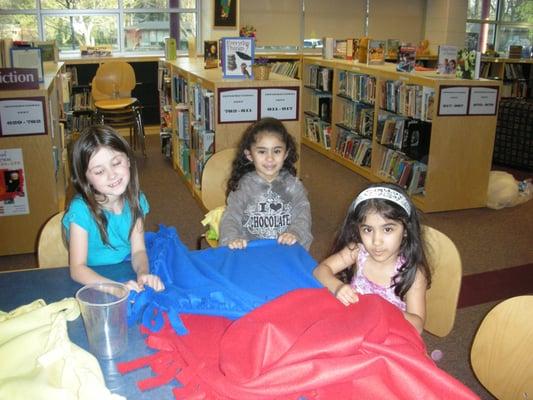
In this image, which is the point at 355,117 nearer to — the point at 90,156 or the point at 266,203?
the point at 266,203

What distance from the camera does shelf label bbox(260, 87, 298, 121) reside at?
403 cm

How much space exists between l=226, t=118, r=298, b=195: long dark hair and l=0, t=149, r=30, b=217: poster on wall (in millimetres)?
1874

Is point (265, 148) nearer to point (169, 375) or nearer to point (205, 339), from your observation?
point (205, 339)

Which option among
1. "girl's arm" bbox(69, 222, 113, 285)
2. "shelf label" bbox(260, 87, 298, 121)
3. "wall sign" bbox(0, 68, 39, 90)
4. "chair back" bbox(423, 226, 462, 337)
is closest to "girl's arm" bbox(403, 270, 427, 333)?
"chair back" bbox(423, 226, 462, 337)

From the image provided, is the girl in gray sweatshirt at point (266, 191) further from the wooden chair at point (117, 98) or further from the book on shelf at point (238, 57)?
the wooden chair at point (117, 98)

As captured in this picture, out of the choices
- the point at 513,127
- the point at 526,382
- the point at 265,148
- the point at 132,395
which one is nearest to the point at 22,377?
the point at 132,395

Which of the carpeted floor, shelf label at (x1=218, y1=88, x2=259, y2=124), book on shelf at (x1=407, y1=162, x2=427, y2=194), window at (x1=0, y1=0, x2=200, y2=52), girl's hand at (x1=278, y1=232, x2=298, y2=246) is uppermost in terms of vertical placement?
window at (x1=0, y1=0, x2=200, y2=52)

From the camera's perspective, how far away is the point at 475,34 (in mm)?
9477

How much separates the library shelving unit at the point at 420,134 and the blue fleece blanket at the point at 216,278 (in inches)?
125

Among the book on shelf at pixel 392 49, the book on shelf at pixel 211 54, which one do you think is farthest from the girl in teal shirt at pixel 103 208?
the book on shelf at pixel 392 49

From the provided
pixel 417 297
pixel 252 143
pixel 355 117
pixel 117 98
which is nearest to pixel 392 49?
pixel 355 117

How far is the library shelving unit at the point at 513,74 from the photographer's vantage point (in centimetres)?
878

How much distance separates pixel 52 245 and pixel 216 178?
1058 mm

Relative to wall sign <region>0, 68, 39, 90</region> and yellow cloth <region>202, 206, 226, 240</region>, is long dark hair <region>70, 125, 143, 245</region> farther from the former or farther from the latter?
wall sign <region>0, 68, 39, 90</region>
